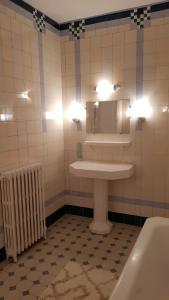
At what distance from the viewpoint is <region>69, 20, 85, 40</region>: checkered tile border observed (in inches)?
124

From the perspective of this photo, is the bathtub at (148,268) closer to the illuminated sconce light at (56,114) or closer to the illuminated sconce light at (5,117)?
the illuminated sconce light at (5,117)

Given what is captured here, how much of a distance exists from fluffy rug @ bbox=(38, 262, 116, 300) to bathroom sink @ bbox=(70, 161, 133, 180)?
1005mm

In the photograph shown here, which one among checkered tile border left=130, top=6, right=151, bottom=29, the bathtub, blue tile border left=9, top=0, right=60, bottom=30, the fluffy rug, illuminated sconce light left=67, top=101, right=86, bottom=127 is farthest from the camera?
illuminated sconce light left=67, top=101, right=86, bottom=127

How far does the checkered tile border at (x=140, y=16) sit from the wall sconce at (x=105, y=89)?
2.50 feet

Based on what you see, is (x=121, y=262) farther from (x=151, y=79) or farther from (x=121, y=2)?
(x=121, y=2)

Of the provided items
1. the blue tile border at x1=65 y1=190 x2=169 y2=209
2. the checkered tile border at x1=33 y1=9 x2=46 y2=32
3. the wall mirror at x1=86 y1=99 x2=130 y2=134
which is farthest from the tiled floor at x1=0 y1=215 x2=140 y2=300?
the checkered tile border at x1=33 y1=9 x2=46 y2=32

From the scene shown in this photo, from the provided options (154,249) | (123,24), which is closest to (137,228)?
(154,249)

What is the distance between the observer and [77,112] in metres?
3.35

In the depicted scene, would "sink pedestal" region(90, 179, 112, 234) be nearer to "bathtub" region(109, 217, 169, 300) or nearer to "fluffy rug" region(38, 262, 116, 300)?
"fluffy rug" region(38, 262, 116, 300)

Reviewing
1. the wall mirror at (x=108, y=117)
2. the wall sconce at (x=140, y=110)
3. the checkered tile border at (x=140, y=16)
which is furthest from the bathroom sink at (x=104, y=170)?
the checkered tile border at (x=140, y=16)

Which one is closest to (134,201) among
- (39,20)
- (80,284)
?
(80,284)

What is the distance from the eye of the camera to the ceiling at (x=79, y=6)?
8.73 feet

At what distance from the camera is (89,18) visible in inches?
122

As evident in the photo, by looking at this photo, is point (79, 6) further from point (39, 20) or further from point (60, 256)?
point (60, 256)
